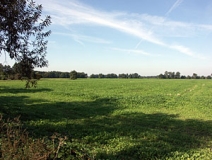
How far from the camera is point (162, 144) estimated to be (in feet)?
27.4

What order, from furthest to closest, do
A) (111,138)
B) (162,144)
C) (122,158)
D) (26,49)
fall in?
(26,49), (111,138), (162,144), (122,158)

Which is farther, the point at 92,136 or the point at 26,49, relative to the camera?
the point at 26,49

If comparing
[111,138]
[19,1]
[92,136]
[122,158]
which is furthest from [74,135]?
[19,1]

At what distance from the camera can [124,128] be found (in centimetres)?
1083

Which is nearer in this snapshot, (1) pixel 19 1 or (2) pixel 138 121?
(1) pixel 19 1

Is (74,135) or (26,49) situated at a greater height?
(26,49)

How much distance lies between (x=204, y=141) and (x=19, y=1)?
9.81 meters

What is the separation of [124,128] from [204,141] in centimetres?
358

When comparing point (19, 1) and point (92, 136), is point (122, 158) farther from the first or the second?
point (19, 1)

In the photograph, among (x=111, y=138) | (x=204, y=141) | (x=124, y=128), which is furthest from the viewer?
(x=124, y=128)

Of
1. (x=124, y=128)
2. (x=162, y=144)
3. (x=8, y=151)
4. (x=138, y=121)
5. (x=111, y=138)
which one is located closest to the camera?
(x=8, y=151)

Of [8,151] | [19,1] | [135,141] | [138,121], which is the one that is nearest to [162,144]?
[135,141]

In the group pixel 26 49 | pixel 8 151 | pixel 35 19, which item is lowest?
pixel 8 151

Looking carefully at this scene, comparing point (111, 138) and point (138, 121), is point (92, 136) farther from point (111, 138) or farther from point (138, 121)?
point (138, 121)
